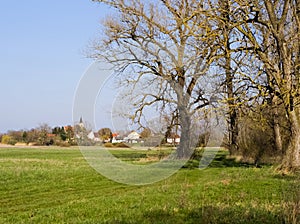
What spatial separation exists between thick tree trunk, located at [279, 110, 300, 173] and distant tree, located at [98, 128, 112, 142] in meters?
8.15

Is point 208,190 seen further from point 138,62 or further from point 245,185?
point 138,62

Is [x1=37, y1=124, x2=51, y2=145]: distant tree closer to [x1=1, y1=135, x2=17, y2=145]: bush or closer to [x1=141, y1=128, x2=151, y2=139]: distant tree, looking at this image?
[x1=1, y1=135, x2=17, y2=145]: bush

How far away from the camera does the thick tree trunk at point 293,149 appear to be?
17969 mm

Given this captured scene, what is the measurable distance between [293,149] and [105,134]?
8.63 metres

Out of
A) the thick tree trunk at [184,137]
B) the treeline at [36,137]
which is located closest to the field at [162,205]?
the thick tree trunk at [184,137]

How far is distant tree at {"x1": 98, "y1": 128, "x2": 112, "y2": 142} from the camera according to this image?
65.4 feet

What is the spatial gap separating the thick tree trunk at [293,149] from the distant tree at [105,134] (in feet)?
26.7

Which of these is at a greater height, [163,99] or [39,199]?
[163,99]

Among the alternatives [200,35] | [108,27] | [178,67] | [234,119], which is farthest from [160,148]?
[200,35]

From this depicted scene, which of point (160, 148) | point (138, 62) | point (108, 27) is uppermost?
point (108, 27)

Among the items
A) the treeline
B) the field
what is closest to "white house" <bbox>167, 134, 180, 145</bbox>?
the field

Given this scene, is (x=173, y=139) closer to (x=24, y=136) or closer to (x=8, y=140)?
(x=24, y=136)

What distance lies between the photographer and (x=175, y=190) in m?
12.7

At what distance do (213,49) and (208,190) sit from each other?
7.88 meters
